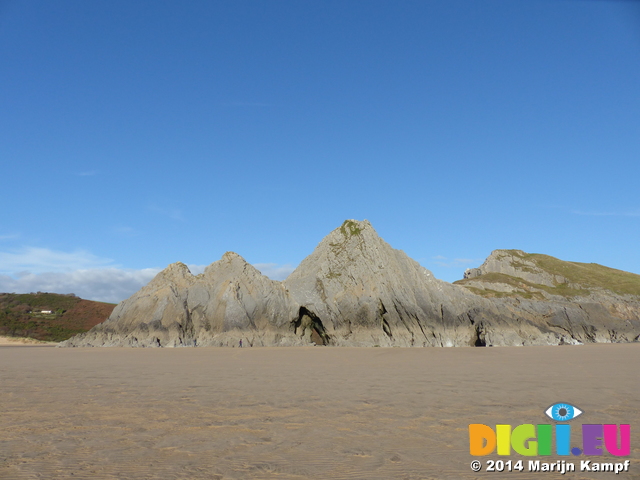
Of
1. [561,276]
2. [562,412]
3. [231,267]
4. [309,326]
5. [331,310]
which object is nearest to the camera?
[562,412]

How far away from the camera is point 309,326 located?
41969mm

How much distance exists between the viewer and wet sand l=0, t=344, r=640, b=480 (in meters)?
6.45

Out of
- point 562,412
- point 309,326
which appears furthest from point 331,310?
point 562,412

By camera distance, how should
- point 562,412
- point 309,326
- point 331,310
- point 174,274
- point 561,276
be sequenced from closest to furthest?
1. point 562,412
2. point 331,310
3. point 309,326
4. point 174,274
5. point 561,276

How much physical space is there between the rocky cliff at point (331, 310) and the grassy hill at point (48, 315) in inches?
868

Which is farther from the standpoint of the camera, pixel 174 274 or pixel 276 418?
pixel 174 274

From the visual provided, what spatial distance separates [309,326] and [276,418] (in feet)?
107

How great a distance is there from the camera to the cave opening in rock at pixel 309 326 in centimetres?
4077

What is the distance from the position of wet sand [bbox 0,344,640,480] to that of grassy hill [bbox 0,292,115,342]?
4466 cm

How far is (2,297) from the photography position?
2665 inches

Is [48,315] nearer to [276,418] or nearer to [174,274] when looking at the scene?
[174,274]
